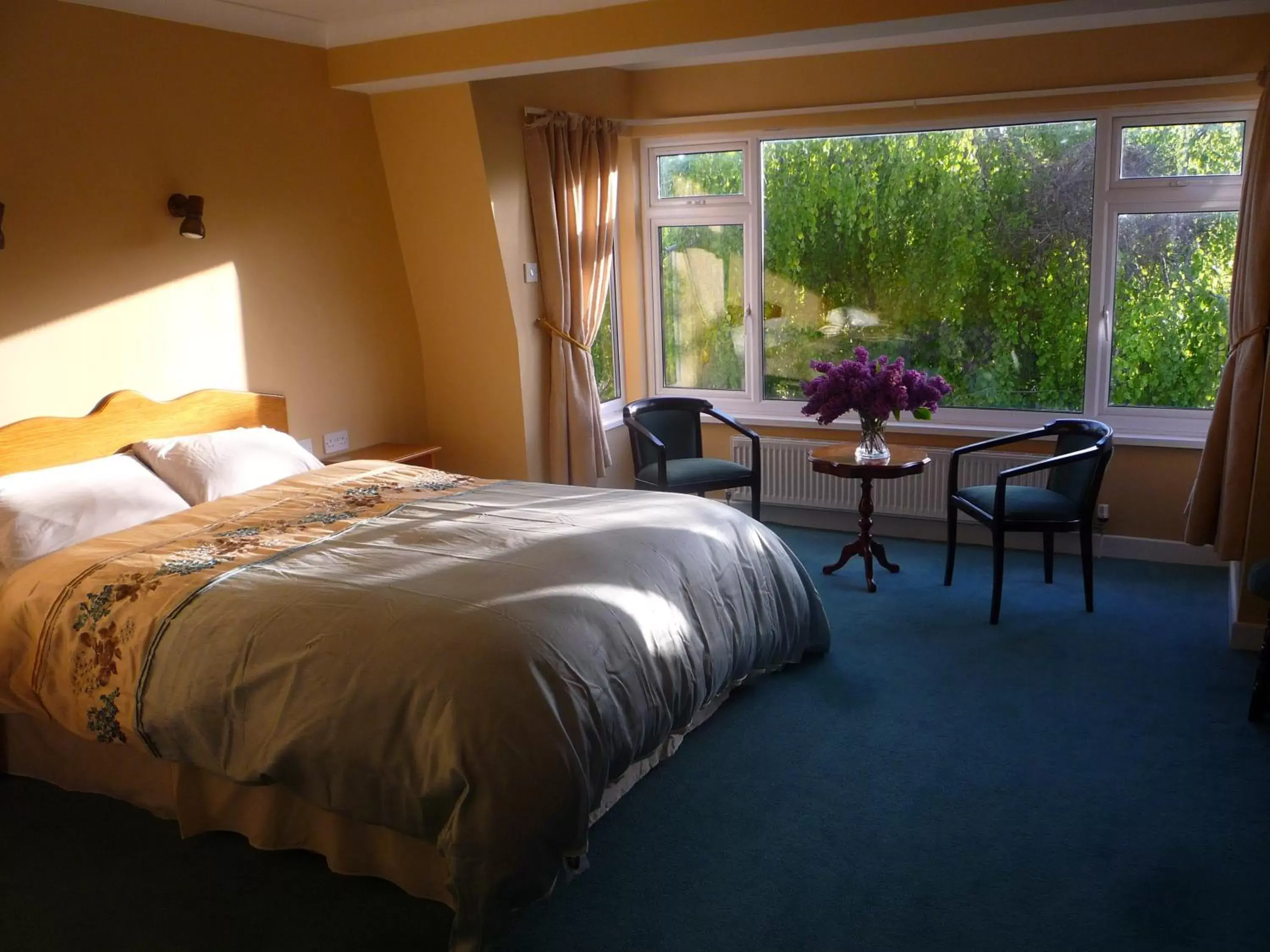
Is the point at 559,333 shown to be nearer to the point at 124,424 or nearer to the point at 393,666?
the point at 124,424

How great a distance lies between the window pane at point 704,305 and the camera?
5961 mm

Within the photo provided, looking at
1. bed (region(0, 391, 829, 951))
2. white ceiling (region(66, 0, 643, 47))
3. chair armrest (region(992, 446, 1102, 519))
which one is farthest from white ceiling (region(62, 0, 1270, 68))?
bed (region(0, 391, 829, 951))

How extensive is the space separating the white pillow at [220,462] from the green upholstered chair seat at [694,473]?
1654 mm

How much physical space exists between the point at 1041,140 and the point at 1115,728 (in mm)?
3031

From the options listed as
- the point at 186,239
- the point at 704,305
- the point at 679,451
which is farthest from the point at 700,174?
the point at 186,239

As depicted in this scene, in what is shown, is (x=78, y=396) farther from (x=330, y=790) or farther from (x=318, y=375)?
(x=330, y=790)

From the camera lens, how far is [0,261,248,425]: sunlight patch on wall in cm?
363

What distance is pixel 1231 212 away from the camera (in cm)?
475

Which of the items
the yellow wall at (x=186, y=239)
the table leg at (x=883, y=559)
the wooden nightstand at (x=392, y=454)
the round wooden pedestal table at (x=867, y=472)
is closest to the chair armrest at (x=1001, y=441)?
the round wooden pedestal table at (x=867, y=472)

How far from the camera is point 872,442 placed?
187 inches

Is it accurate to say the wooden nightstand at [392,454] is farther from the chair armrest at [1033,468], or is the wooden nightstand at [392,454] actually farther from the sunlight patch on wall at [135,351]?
the chair armrest at [1033,468]

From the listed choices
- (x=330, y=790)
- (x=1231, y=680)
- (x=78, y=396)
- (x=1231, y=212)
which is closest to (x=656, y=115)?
(x=1231, y=212)

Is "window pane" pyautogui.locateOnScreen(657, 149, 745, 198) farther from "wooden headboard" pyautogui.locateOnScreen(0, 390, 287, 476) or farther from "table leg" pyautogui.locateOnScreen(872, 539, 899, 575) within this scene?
"wooden headboard" pyautogui.locateOnScreen(0, 390, 287, 476)

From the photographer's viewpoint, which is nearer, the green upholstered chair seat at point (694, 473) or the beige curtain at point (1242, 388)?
the beige curtain at point (1242, 388)
